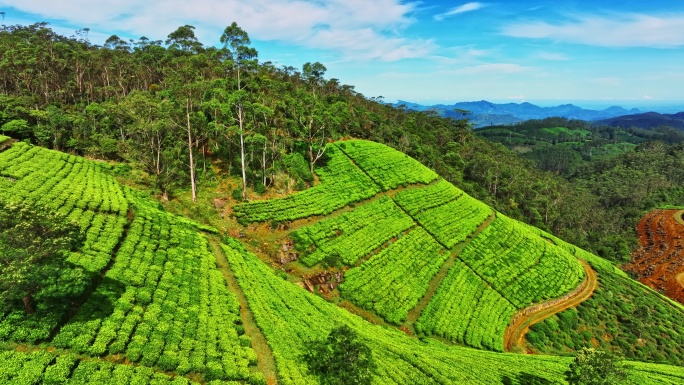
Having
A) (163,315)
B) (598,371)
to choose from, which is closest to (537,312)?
(598,371)

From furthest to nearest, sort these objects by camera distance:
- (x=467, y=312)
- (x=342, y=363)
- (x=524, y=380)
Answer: (x=467, y=312)
(x=524, y=380)
(x=342, y=363)

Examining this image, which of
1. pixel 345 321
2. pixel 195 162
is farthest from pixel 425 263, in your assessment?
pixel 195 162

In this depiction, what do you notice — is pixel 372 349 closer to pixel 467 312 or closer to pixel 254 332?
pixel 254 332

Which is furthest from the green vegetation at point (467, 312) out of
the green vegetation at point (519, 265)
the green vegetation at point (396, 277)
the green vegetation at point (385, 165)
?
the green vegetation at point (385, 165)

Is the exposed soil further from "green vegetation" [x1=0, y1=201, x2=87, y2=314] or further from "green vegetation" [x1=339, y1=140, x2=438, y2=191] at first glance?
"green vegetation" [x1=0, y1=201, x2=87, y2=314]

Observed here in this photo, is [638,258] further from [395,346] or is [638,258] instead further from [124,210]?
[124,210]

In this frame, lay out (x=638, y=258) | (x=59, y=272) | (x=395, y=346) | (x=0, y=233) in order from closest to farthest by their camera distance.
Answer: (x=0, y=233) → (x=59, y=272) → (x=395, y=346) → (x=638, y=258)
